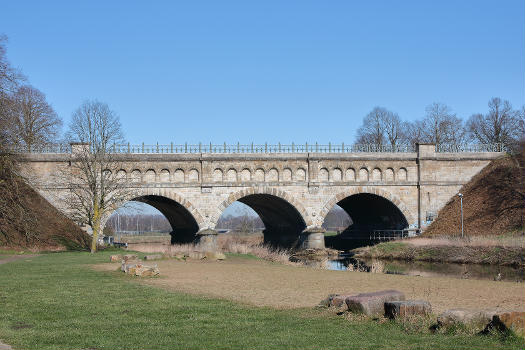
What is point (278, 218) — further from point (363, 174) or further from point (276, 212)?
point (363, 174)

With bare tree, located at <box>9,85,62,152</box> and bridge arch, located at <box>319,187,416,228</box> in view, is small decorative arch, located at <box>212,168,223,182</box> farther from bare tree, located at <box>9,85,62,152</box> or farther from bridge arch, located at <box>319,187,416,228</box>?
bare tree, located at <box>9,85,62,152</box>

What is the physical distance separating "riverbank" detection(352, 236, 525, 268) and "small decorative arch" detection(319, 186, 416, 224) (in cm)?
458

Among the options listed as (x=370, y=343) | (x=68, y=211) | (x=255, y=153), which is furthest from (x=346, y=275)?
(x=68, y=211)

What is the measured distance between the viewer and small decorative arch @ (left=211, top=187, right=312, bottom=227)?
45.6 meters

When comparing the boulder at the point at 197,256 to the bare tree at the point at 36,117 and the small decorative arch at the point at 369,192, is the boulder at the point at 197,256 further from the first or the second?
the bare tree at the point at 36,117

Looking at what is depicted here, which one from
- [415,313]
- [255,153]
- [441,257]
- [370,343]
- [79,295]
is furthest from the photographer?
[255,153]

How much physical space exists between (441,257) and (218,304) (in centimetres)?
2629

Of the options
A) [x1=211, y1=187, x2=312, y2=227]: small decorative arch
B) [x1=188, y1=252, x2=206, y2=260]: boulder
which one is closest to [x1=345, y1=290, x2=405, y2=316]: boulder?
[x1=188, y1=252, x2=206, y2=260]: boulder

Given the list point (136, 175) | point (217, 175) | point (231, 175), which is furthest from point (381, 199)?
point (136, 175)

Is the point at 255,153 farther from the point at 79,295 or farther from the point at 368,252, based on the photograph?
the point at 79,295

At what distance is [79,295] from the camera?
15.5 m

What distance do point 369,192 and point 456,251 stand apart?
1241 cm

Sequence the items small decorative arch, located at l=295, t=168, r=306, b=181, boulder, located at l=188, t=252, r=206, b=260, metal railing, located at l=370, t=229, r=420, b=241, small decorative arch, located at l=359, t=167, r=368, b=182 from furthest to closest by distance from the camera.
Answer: metal railing, located at l=370, t=229, r=420, b=241, small decorative arch, located at l=359, t=167, r=368, b=182, small decorative arch, located at l=295, t=168, r=306, b=181, boulder, located at l=188, t=252, r=206, b=260

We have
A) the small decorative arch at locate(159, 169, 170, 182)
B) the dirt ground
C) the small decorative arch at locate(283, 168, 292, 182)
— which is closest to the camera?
the dirt ground
